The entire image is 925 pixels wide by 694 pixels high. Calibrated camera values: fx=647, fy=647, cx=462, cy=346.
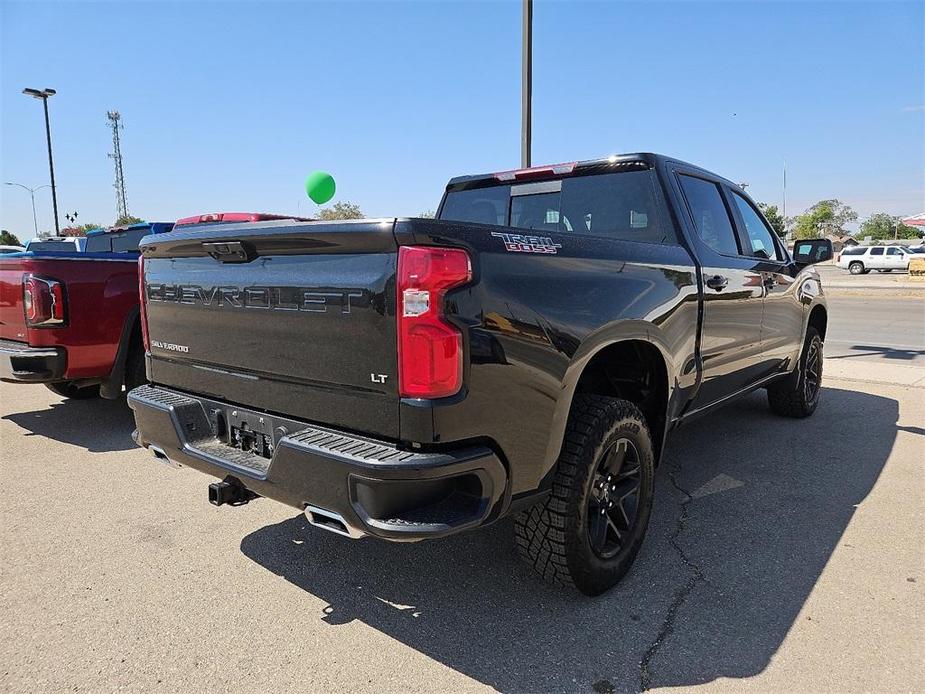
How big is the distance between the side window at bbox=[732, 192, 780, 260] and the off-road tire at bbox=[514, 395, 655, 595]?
228cm

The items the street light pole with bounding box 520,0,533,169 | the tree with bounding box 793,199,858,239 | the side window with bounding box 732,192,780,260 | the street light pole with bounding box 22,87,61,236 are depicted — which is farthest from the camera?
the tree with bounding box 793,199,858,239

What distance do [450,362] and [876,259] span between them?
45.7m

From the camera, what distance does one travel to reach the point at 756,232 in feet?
15.2

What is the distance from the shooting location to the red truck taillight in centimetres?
461

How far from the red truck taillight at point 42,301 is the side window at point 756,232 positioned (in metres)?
4.79

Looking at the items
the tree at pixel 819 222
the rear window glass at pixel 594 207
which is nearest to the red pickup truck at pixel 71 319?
the rear window glass at pixel 594 207

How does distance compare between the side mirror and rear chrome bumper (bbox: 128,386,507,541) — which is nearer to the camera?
rear chrome bumper (bbox: 128,386,507,541)

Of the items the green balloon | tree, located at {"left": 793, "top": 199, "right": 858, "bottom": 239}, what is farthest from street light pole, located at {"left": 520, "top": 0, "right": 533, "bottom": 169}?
tree, located at {"left": 793, "top": 199, "right": 858, "bottom": 239}

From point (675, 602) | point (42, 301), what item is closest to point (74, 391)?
point (42, 301)

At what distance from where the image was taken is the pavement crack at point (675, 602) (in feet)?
7.56

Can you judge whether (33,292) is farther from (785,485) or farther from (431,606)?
(785,485)

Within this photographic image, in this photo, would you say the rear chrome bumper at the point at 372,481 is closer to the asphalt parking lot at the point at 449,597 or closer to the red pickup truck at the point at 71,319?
the asphalt parking lot at the point at 449,597

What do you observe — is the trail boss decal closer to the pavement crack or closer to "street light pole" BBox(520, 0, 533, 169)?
the pavement crack

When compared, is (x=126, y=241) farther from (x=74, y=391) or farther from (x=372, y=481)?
(x=372, y=481)
